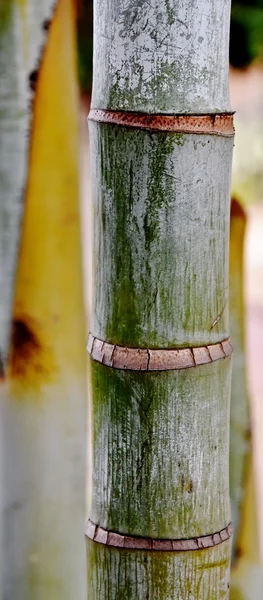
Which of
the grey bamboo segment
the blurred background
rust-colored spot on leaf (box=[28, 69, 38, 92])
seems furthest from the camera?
the blurred background

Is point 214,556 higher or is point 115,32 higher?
point 115,32

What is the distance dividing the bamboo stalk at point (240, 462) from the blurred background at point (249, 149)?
8cm

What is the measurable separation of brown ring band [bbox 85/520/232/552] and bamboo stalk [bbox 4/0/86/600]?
12.5 inches

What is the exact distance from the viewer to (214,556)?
19.8 inches

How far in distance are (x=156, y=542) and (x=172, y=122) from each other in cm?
22

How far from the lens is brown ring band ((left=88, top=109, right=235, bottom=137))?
0.46m

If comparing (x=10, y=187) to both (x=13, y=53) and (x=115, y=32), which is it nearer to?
(x=13, y=53)

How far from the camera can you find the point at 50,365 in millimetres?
822

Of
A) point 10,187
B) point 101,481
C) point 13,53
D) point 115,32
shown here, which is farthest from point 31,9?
point 101,481

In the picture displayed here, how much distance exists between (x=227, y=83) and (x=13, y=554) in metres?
0.53

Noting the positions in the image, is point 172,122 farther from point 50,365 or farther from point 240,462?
point 240,462

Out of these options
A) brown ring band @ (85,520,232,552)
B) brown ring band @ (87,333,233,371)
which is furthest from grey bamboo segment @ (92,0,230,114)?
brown ring band @ (85,520,232,552)

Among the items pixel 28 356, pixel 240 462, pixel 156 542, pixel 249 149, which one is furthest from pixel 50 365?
pixel 249 149

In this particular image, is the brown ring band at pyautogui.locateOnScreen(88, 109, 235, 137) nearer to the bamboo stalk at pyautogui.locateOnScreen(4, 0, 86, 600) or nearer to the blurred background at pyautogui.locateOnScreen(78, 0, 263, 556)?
the blurred background at pyautogui.locateOnScreen(78, 0, 263, 556)
